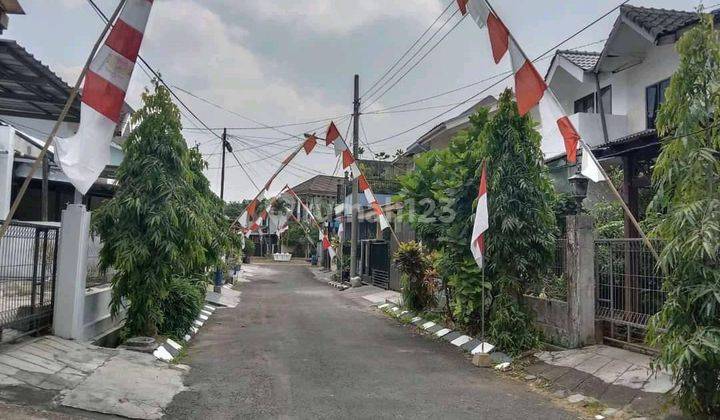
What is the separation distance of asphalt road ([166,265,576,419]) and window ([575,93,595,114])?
989 cm

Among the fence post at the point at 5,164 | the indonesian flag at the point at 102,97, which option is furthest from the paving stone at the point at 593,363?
the fence post at the point at 5,164

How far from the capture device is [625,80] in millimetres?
16406

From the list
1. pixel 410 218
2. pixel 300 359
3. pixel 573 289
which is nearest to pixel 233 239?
pixel 410 218

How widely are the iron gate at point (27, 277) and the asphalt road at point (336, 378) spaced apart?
237cm

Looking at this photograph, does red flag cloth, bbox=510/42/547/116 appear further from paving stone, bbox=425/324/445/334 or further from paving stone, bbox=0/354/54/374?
paving stone, bbox=0/354/54/374

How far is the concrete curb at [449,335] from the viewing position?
9.66 m

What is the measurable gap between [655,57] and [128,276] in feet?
46.5

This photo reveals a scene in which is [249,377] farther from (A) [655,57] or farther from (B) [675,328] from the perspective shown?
(A) [655,57]

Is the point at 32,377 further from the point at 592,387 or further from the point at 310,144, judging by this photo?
Result: the point at 310,144

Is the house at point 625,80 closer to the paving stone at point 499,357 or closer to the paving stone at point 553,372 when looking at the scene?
the paving stone at point 499,357

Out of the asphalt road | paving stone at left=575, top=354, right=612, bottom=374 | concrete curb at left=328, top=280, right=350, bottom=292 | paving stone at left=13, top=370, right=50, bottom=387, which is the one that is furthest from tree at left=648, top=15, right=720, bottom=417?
concrete curb at left=328, top=280, right=350, bottom=292

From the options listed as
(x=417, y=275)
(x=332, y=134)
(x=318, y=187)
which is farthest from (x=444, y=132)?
(x=318, y=187)

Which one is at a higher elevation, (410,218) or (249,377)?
(410,218)

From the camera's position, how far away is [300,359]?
934 cm
